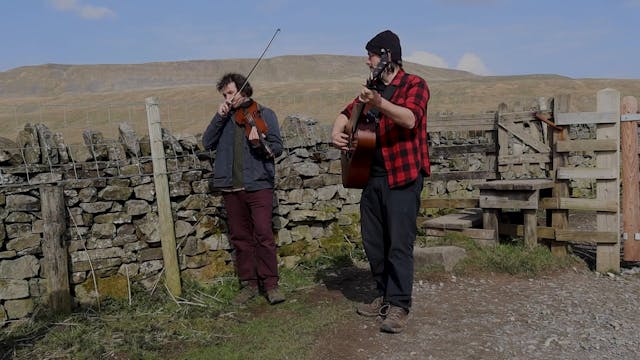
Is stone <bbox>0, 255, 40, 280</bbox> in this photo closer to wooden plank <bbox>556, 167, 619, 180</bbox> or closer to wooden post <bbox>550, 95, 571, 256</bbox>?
wooden post <bbox>550, 95, 571, 256</bbox>

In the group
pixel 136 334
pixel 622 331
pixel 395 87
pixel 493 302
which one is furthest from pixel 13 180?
pixel 622 331

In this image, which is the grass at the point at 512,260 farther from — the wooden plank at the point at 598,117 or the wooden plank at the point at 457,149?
the wooden plank at the point at 457,149

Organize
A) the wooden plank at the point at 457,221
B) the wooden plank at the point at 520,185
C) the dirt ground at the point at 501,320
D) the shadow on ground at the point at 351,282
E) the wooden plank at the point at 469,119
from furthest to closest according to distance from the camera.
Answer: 1. the wooden plank at the point at 469,119
2. the wooden plank at the point at 457,221
3. the wooden plank at the point at 520,185
4. the shadow on ground at the point at 351,282
5. the dirt ground at the point at 501,320

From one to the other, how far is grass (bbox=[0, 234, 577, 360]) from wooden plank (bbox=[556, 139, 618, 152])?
A: 1.53m

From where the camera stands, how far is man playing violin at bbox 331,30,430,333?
14.8ft

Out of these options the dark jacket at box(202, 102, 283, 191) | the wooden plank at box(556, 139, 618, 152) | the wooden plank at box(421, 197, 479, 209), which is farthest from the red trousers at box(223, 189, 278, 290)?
the wooden plank at box(556, 139, 618, 152)

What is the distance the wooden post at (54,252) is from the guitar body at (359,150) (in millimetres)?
2898

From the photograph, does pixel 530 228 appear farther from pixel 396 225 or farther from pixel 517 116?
pixel 396 225

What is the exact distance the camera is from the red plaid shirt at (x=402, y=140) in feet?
14.9

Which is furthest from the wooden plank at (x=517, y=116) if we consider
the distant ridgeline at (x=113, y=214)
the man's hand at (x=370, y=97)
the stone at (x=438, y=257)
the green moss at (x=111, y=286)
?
the green moss at (x=111, y=286)

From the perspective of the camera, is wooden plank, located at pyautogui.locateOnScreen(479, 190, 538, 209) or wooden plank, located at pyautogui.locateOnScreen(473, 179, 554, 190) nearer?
wooden plank, located at pyautogui.locateOnScreen(473, 179, 554, 190)

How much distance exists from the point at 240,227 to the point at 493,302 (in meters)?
2.67

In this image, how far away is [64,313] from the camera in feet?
17.7

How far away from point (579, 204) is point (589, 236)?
16.6 inches
